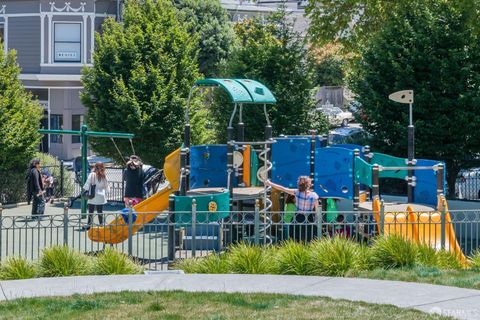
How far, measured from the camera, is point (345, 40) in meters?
30.6

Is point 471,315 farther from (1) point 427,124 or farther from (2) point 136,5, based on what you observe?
(2) point 136,5

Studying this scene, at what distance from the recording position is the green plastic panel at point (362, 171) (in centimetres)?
1975

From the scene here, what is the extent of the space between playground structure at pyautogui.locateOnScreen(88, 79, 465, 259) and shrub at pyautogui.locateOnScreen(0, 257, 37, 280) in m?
2.35

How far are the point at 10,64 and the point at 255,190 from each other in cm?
1066

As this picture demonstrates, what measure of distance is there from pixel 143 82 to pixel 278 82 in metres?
3.95

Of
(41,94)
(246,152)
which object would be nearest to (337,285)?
(246,152)

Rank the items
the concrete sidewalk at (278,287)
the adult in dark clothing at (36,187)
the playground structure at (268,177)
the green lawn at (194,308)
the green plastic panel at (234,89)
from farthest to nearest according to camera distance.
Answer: the adult in dark clothing at (36,187)
the green plastic panel at (234,89)
the playground structure at (268,177)
the concrete sidewalk at (278,287)
the green lawn at (194,308)

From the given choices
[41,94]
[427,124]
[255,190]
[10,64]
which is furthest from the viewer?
[41,94]

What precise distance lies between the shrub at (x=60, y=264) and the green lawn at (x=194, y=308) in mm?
2019

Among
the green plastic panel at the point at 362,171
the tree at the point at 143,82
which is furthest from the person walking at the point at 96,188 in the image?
the green plastic panel at the point at 362,171

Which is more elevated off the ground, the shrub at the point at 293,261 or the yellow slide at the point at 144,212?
the yellow slide at the point at 144,212

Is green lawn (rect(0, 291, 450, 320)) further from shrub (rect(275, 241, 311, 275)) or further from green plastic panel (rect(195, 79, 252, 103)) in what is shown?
green plastic panel (rect(195, 79, 252, 103))

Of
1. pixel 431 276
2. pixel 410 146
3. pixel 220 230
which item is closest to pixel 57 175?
pixel 410 146

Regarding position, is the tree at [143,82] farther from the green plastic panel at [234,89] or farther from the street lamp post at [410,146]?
the street lamp post at [410,146]
